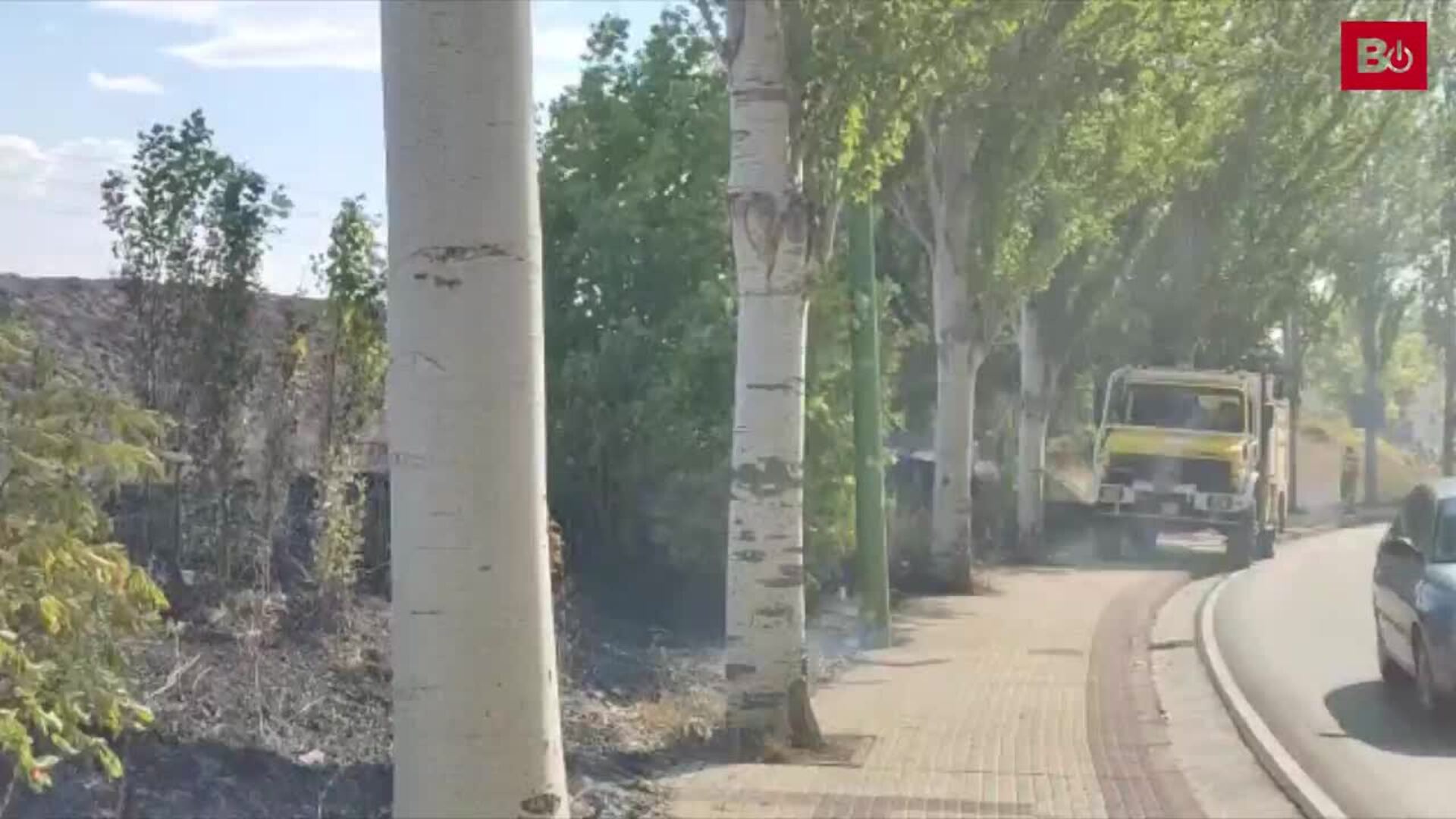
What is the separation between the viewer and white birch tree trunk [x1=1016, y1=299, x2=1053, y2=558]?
34.0 metres

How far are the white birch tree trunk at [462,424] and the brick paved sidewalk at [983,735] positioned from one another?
5.56m

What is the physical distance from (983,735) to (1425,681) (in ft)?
11.2

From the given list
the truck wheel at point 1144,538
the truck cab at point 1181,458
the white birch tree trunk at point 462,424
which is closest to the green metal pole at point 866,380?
the white birch tree trunk at point 462,424

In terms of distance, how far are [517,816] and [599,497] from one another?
44.1 feet

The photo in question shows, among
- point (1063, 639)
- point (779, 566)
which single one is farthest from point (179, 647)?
point (1063, 639)

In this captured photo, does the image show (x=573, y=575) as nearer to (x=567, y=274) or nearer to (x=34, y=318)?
(x=567, y=274)

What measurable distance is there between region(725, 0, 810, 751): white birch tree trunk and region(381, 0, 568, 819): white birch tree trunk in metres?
7.33

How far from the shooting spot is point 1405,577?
1435 cm

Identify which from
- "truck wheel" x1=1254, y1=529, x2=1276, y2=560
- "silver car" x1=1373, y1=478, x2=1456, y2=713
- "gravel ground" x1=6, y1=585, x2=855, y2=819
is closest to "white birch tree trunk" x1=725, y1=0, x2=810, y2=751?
"gravel ground" x1=6, y1=585, x2=855, y2=819

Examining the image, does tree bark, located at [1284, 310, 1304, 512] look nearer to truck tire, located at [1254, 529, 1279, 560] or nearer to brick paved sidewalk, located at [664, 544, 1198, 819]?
truck tire, located at [1254, 529, 1279, 560]

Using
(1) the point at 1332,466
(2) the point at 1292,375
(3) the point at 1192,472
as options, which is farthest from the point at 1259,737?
(1) the point at 1332,466

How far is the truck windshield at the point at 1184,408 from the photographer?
33.9m

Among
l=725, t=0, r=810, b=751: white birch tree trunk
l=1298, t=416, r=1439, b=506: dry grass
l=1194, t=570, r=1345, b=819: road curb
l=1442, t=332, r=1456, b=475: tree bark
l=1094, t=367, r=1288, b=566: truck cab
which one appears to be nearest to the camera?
l=1194, t=570, r=1345, b=819: road curb

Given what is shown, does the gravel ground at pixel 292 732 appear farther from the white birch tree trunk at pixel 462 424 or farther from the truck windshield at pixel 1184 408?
the truck windshield at pixel 1184 408
